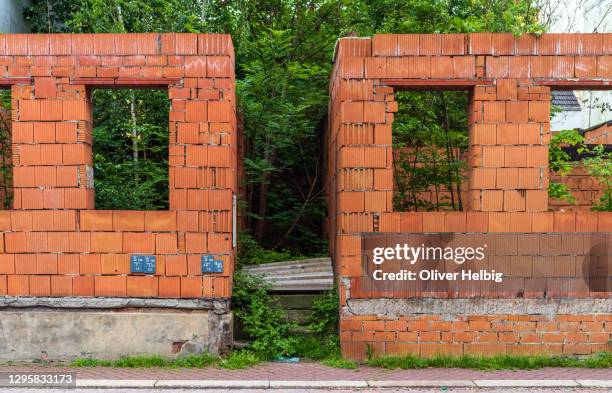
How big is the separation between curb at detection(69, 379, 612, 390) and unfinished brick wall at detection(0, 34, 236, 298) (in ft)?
3.57

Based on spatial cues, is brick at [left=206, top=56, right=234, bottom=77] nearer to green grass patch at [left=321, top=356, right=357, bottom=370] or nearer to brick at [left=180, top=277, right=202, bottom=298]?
brick at [left=180, top=277, right=202, bottom=298]

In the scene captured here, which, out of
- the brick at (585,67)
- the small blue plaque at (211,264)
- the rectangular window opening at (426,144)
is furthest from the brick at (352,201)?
the brick at (585,67)

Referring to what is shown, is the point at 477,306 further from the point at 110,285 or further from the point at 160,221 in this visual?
the point at 110,285

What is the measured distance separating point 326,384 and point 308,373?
384 millimetres

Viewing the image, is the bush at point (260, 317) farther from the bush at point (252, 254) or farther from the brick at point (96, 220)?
the brick at point (96, 220)

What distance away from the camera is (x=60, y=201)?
6578 millimetres

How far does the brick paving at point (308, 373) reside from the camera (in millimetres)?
6105

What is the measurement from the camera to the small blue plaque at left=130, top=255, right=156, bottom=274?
6.60 meters

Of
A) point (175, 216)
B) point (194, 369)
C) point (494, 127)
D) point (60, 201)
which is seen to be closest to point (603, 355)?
point (494, 127)

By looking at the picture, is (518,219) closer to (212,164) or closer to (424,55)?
(424,55)

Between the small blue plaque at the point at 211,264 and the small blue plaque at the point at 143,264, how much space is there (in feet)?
1.97

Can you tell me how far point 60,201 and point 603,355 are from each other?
22.1 feet

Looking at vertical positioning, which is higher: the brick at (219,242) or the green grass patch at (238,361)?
the brick at (219,242)

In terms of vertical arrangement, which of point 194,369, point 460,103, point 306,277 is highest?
point 460,103
